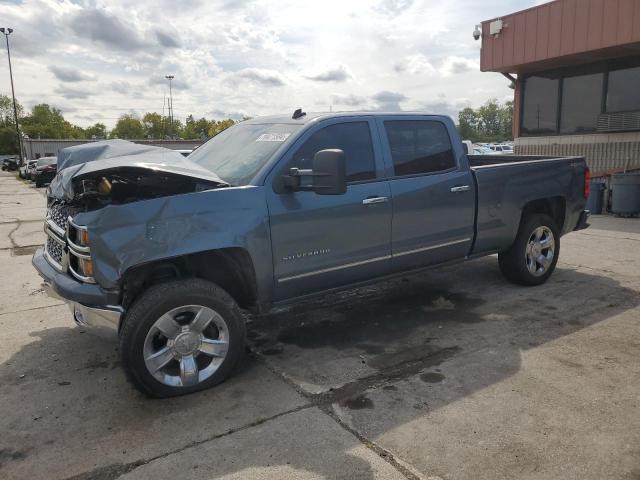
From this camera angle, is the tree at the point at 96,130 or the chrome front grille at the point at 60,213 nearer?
the chrome front grille at the point at 60,213

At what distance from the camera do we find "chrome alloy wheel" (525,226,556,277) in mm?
5723

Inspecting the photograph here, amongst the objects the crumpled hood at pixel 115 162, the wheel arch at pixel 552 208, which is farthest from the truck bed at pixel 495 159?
the crumpled hood at pixel 115 162

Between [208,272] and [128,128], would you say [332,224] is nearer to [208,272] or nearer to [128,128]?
[208,272]

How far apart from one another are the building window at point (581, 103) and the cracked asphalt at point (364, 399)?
8390mm

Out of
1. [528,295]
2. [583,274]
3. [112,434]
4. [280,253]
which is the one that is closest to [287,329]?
[280,253]

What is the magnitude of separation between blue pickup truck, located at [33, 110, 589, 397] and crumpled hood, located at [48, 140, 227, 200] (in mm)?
17

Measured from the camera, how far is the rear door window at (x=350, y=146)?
4.02 meters

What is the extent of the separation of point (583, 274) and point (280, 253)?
14.4ft

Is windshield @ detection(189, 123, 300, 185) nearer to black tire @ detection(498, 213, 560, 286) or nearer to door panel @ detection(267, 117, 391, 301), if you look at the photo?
door panel @ detection(267, 117, 391, 301)

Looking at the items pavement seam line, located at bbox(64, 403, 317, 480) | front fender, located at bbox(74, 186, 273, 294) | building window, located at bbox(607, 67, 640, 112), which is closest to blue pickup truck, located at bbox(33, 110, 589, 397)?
front fender, located at bbox(74, 186, 273, 294)

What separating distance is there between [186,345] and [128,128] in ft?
435

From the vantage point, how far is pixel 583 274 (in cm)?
636

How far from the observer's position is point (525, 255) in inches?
223

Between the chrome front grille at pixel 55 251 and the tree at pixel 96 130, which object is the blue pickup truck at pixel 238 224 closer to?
the chrome front grille at pixel 55 251
